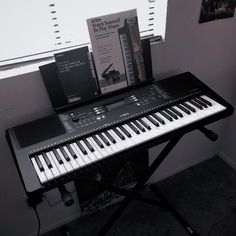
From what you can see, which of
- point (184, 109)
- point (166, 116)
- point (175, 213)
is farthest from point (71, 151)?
point (175, 213)

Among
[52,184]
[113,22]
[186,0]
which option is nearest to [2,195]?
[52,184]

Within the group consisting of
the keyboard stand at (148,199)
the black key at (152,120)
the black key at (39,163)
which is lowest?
the keyboard stand at (148,199)

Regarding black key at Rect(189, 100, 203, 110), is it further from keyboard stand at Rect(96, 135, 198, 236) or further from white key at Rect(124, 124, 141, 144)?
Answer: white key at Rect(124, 124, 141, 144)

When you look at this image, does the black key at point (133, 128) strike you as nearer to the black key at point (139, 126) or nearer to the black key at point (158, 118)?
the black key at point (139, 126)

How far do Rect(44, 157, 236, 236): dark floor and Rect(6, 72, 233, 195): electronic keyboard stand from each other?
892 millimetres

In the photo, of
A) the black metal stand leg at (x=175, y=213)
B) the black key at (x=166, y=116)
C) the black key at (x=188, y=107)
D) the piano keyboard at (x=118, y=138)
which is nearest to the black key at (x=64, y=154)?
the piano keyboard at (x=118, y=138)

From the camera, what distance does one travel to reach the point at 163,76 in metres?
1.59

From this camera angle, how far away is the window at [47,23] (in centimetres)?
118

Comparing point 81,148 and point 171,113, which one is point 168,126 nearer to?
point 171,113

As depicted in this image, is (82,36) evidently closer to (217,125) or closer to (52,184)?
(52,184)

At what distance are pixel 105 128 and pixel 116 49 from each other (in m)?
0.39

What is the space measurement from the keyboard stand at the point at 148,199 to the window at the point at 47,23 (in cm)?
68

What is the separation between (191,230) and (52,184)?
44.4 inches

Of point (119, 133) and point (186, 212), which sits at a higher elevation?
point (119, 133)
